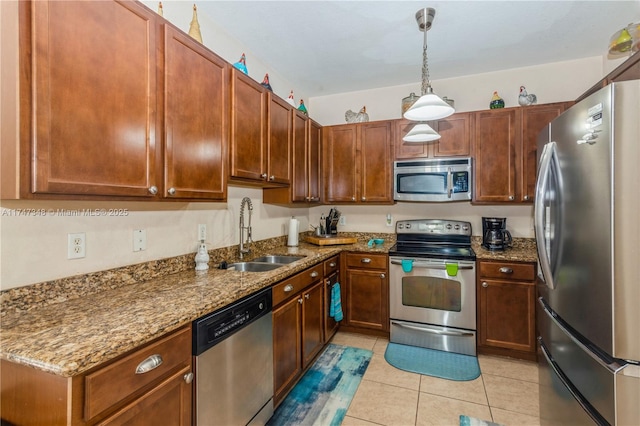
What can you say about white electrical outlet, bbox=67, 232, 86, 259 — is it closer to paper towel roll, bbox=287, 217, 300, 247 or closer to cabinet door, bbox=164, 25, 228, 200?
cabinet door, bbox=164, 25, 228, 200

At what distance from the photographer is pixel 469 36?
95.8 inches

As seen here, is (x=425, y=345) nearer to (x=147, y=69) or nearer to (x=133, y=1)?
(x=147, y=69)

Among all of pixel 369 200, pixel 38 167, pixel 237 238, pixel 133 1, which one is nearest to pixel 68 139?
pixel 38 167

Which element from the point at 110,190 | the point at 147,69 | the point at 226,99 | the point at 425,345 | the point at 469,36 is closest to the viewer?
the point at 110,190

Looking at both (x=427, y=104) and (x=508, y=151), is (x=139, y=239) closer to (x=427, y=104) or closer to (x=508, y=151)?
(x=427, y=104)

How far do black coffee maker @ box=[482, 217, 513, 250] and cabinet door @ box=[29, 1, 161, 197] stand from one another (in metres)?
2.84

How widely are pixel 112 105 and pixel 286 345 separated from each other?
165cm

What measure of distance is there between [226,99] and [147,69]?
0.56 meters

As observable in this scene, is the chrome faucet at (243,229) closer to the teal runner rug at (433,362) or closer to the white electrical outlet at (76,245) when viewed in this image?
the white electrical outlet at (76,245)

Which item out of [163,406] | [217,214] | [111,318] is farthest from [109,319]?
[217,214]

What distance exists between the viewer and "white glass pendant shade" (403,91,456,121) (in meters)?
1.85

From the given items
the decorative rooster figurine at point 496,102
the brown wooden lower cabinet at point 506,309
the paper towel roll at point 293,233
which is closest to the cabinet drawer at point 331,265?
the paper towel roll at point 293,233

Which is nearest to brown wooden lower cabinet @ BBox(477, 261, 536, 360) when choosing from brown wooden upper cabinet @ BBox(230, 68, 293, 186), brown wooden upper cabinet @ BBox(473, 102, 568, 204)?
brown wooden upper cabinet @ BBox(473, 102, 568, 204)

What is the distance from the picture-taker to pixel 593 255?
3.70ft
